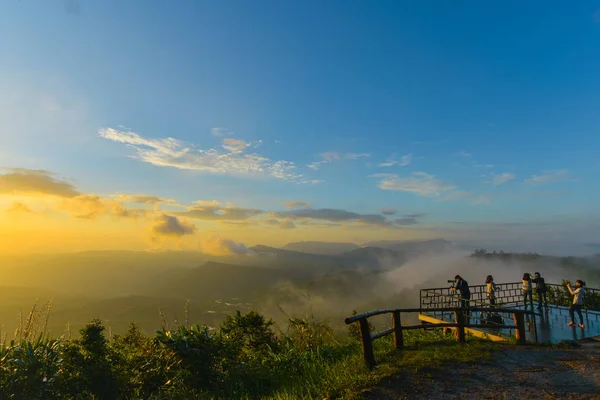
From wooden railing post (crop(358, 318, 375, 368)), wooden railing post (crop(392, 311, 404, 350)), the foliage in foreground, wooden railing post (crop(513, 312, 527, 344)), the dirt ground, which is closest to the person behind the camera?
the foliage in foreground

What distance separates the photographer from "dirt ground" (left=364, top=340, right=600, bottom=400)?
7.04m

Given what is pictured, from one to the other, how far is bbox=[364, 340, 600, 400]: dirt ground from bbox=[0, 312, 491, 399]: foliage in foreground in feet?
1.59

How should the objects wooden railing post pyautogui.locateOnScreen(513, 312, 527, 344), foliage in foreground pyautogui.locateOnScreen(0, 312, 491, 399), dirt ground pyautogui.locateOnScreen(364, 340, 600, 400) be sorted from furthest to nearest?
wooden railing post pyautogui.locateOnScreen(513, 312, 527, 344) → dirt ground pyautogui.locateOnScreen(364, 340, 600, 400) → foliage in foreground pyautogui.locateOnScreen(0, 312, 491, 399)

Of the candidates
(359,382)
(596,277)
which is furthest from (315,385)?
(596,277)

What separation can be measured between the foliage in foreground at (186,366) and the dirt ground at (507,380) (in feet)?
1.59

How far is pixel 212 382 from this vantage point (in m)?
8.72

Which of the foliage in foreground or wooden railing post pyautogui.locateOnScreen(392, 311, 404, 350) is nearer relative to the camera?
the foliage in foreground

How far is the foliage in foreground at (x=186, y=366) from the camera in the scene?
690 cm

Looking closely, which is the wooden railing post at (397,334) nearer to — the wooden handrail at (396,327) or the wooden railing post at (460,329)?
the wooden handrail at (396,327)

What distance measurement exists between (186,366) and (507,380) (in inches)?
283

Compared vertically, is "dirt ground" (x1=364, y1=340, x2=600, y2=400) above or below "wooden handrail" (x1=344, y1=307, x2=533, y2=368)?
below

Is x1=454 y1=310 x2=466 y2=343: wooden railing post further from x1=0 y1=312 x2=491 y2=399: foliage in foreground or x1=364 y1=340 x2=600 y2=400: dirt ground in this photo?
x1=364 y1=340 x2=600 y2=400: dirt ground

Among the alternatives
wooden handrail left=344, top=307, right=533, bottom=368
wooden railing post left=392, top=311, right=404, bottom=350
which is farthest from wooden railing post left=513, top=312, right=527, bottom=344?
wooden railing post left=392, top=311, right=404, bottom=350

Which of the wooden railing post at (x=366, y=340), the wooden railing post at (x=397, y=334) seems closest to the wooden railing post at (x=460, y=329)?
the wooden railing post at (x=397, y=334)
